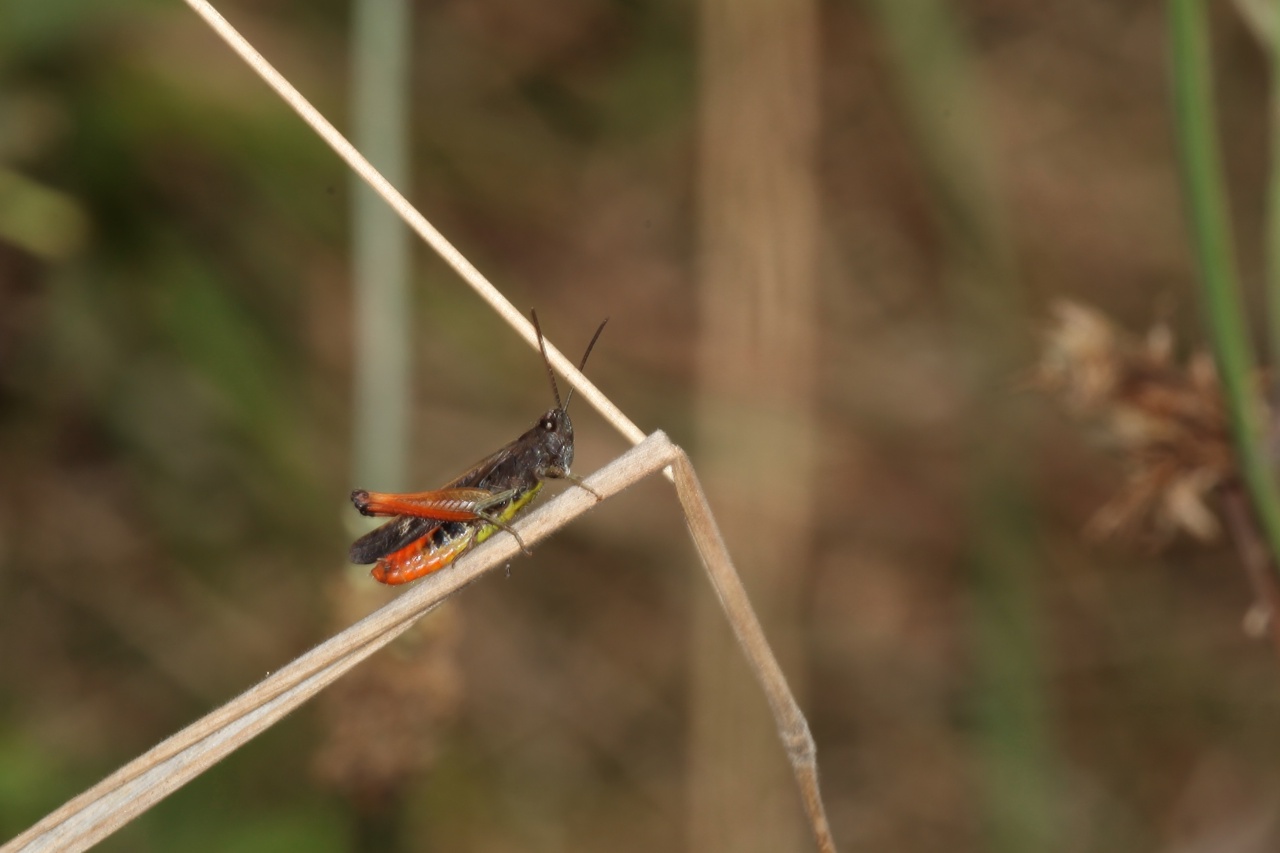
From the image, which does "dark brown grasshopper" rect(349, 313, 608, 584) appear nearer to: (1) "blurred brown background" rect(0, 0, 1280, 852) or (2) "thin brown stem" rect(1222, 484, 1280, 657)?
(2) "thin brown stem" rect(1222, 484, 1280, 657)

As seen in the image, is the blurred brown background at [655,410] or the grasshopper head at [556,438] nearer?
the grasshopper head at [556,438]

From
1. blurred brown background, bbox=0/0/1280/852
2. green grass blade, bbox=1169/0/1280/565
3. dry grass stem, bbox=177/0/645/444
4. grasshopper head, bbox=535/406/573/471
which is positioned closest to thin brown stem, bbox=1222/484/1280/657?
green grass blade, bbox=1169/0/1280/565

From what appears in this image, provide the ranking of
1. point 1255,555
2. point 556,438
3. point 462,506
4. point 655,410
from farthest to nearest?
1. point 655,410
2. point 556,438
3. point 462,506
4. point 1255,555

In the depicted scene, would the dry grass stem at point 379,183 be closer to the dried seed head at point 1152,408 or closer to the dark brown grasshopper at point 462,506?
the dark brown grasshopper at point 462,506

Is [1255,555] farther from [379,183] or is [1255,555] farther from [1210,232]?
[379,183]

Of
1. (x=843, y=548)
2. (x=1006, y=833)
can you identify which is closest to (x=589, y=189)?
(x=843, y=548)

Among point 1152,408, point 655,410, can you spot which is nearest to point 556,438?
point 1152,408

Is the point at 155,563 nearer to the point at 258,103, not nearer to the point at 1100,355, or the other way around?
the point at 258,103

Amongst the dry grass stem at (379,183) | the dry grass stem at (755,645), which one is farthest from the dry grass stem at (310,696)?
the dry grass stem at (379,183)
